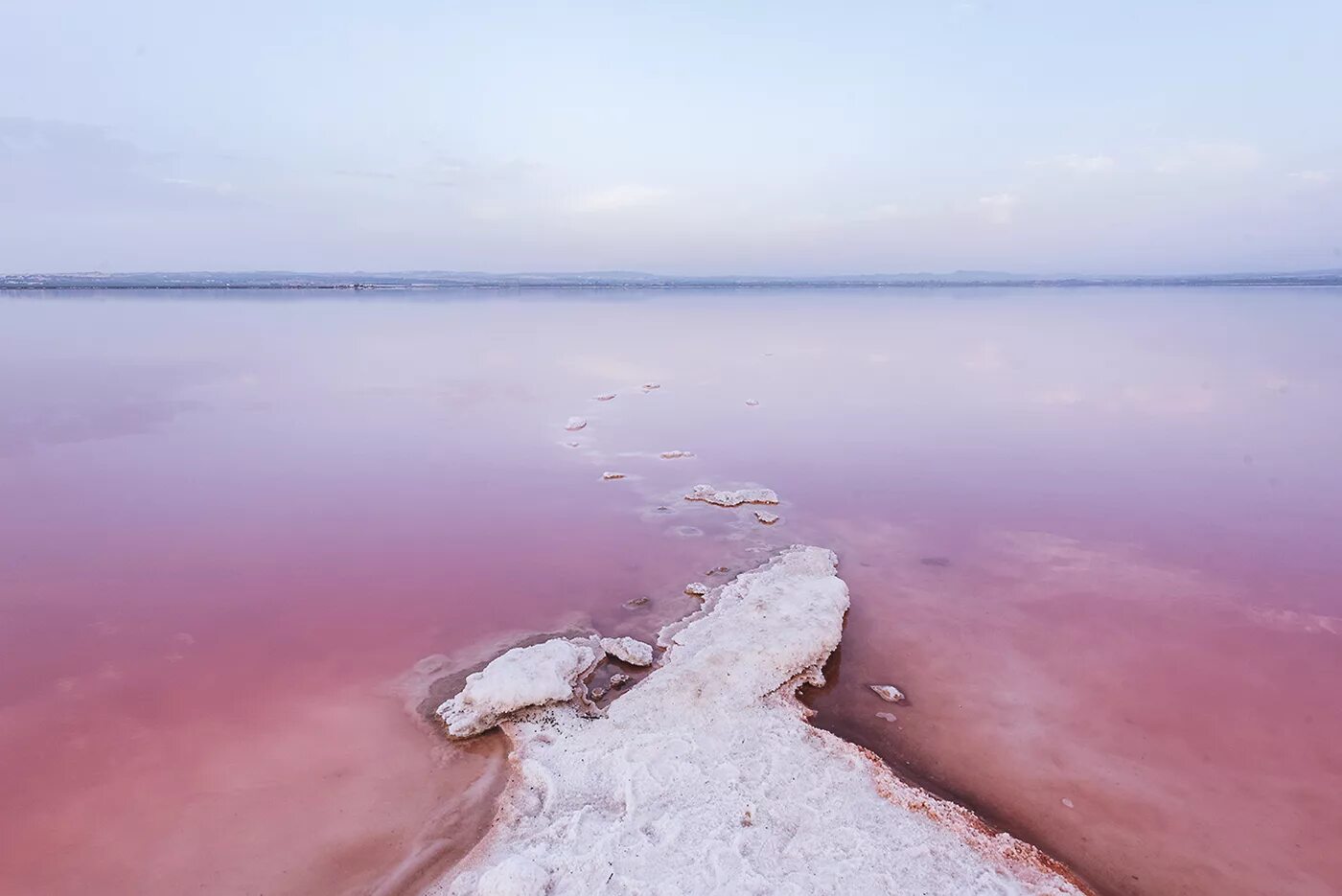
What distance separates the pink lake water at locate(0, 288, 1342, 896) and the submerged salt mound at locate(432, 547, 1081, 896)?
1.62 feet

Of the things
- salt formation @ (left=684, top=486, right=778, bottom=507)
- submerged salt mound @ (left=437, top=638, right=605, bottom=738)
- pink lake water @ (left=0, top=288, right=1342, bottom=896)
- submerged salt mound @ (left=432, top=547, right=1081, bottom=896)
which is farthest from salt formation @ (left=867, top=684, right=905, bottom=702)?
salt formation @ (left=684, top=486, right=778, bottom=507)

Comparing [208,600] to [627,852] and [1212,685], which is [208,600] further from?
Answer: [1212,685]

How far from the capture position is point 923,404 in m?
23.9

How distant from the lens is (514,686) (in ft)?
24.4

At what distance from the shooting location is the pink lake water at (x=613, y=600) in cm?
606

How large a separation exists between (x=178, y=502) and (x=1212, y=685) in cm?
1754

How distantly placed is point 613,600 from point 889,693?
415 cm

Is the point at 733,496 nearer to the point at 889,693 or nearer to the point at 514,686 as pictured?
the point at 889,693

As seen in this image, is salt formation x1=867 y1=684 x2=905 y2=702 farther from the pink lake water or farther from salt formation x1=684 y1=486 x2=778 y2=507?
salt formation x1=684 y1=486 x2=778 y2=507

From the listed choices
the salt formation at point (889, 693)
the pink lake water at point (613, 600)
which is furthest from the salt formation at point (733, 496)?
the salt formation at point (889, 693)

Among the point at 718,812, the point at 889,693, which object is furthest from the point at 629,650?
the point at 889,693

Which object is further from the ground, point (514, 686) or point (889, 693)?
point (514, 686)

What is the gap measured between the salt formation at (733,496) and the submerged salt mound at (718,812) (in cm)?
596

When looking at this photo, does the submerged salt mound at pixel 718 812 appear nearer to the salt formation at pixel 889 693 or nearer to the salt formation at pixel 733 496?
the salt formation at pixel 889 693
